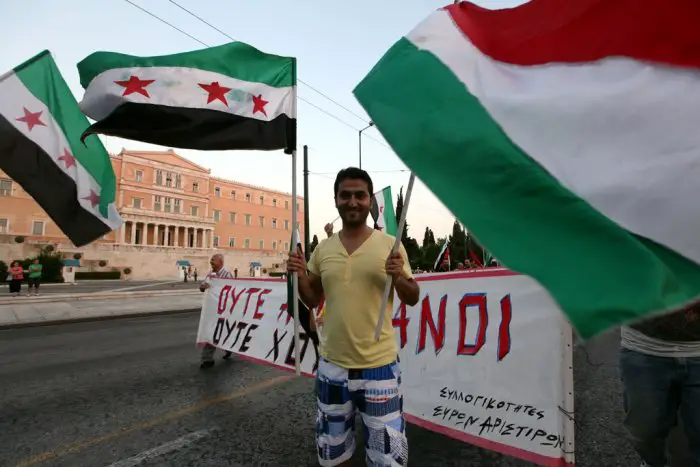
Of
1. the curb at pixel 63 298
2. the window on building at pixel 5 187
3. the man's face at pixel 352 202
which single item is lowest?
the curb at pixel 63 298

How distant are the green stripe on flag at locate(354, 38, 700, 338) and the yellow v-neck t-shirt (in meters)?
0.52

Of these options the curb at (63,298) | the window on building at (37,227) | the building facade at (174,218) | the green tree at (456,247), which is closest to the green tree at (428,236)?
the green tree at (456,247)

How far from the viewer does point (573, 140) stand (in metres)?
1.60

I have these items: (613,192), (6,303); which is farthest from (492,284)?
(6,303)

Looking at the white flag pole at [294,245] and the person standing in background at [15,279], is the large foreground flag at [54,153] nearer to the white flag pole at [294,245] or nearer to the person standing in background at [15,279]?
the white flag pole at [294,245]

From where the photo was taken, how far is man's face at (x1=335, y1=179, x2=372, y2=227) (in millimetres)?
2111

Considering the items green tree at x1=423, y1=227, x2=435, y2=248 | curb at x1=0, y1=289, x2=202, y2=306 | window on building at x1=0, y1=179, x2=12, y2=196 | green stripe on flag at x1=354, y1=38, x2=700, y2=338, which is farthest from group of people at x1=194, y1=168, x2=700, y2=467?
window on building at x1=0, y1=179, x2=12, y2=196

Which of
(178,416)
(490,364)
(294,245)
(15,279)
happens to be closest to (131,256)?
(15,279)

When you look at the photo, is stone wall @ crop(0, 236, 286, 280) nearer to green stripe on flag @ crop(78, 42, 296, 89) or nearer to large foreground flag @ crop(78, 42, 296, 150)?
green stripe on flag @ crop(78, 42, 296, 89)

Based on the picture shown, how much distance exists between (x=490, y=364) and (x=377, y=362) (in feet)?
4.71

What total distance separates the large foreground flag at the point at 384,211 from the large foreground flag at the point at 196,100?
835 centimetres

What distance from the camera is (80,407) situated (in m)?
4.29

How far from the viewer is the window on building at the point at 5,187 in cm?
5328

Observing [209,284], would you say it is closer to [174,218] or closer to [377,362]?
[377,362]
